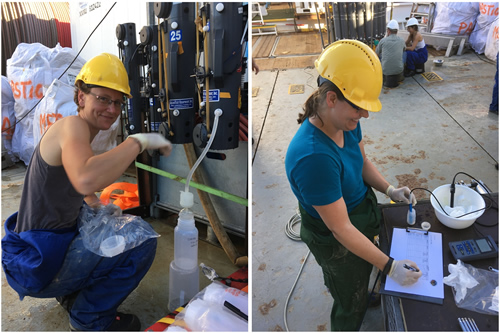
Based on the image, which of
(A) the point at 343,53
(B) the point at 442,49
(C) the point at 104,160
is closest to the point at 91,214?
(C) the point at 104,160

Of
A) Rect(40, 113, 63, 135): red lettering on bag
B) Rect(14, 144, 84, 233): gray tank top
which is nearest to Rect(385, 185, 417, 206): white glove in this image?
Rect(14, 144, 84, 233): gray tank top

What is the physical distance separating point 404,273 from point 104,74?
157cm

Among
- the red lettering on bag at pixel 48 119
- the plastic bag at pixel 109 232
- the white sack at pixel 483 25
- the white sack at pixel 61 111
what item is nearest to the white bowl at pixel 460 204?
the plastic bag at pixel 109 232

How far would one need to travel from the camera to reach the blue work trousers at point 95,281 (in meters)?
1.80

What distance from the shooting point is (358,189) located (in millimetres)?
1607

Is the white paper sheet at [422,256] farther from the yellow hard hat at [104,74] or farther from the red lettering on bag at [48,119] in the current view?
the red lettering on bag at [48,119]

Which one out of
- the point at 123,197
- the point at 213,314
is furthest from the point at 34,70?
the point at 213,314

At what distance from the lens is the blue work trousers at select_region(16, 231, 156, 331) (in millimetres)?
1802

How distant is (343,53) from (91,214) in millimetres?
1479

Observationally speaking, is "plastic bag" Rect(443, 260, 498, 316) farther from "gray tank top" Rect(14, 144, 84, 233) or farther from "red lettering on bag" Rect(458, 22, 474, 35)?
"red lettering on bag" Rect(458, 22, 474, 35)

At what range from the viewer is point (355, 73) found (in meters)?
1.37

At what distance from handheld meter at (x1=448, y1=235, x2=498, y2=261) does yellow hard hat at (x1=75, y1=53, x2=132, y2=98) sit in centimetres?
163

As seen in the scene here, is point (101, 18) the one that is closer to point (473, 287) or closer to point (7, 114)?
point (7, 114)

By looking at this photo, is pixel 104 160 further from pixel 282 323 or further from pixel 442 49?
pixel 442 49
